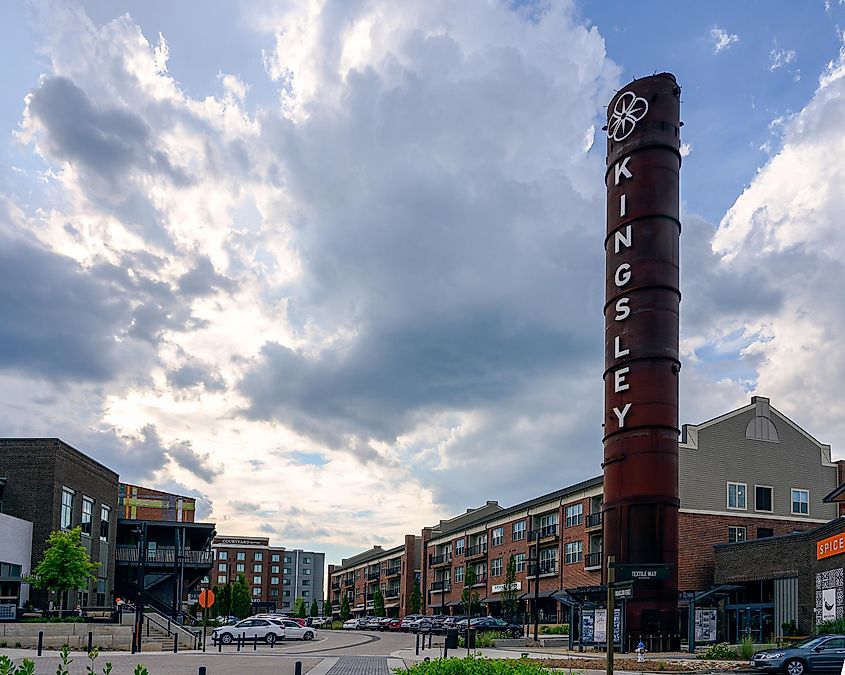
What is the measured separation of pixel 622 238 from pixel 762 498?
23.0 meters

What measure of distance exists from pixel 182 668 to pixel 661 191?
35666mm

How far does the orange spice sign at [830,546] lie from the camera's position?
4366 cm

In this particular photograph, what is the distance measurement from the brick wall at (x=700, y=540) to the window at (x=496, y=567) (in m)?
29.0

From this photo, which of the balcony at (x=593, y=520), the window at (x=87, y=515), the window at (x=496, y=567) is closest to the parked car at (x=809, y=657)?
the balcony at (x=593, y=520)

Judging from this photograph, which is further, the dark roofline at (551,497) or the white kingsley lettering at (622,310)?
the dark roofline at (551,497)

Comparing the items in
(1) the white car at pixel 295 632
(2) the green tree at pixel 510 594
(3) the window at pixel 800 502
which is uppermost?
(3) the window at pixel 800 502

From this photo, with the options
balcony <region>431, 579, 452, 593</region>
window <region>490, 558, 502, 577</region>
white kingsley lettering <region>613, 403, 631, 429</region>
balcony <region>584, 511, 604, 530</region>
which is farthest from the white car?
balcony <region>431, 579, 452, 593</region>

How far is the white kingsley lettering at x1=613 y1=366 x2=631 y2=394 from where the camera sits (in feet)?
169

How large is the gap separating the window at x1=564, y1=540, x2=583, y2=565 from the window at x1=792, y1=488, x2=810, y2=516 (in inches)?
575

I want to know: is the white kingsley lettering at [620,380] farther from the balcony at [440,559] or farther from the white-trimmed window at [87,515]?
the balcony at [440,559]

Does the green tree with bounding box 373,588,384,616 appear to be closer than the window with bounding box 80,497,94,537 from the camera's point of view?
No

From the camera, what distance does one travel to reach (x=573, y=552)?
234ft

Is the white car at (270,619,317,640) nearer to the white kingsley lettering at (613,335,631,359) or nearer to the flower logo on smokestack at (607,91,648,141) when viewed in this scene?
the white kingsley lettering at (613,335,631,359)

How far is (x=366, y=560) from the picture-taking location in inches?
5753
